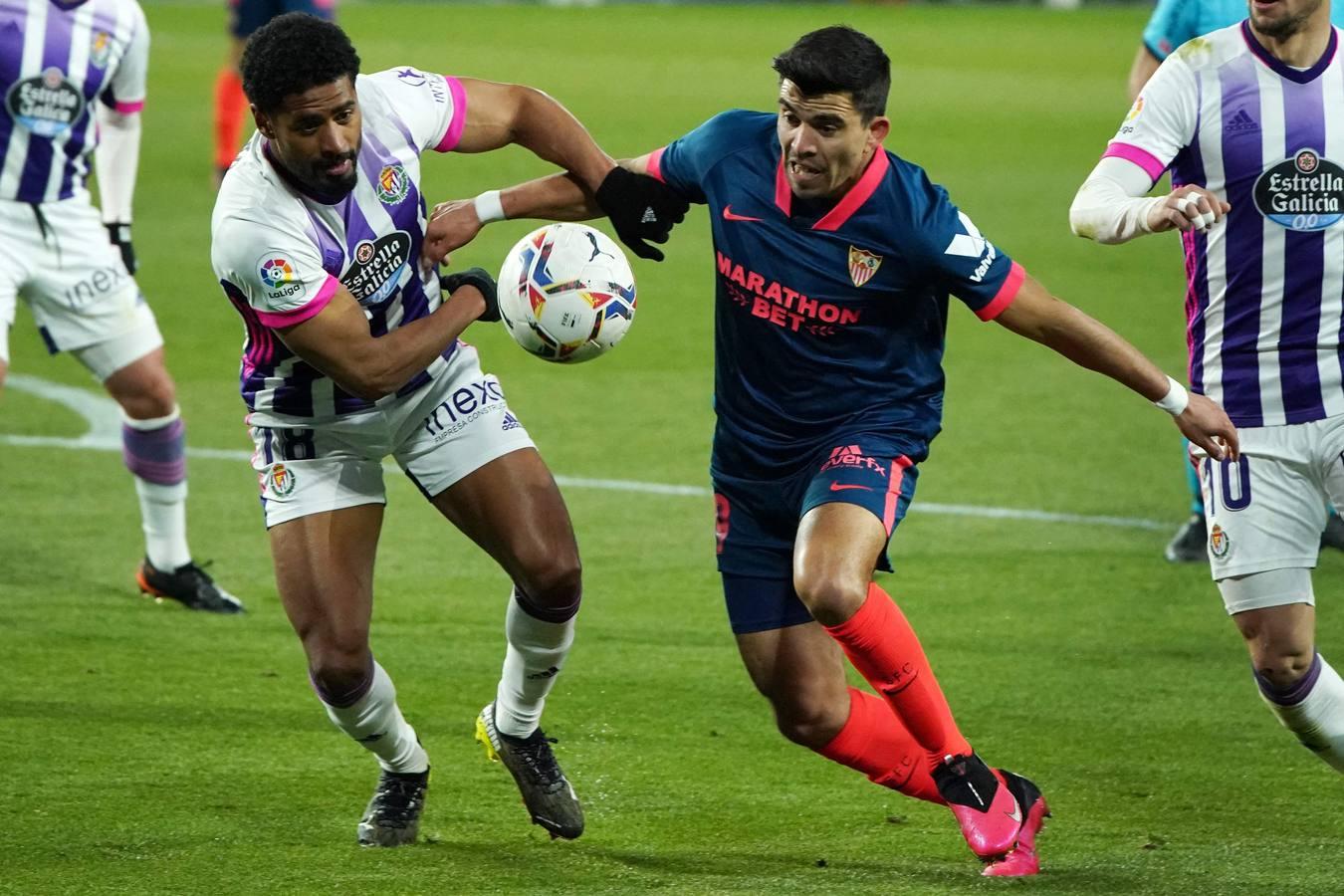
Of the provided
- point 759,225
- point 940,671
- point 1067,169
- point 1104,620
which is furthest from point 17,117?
point 1067,169

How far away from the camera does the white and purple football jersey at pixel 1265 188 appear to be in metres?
4.88

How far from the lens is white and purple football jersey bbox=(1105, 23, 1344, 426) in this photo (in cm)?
488

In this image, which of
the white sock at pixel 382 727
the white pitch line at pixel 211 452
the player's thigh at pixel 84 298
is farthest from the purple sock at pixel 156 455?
the white sock at pixel 382 727

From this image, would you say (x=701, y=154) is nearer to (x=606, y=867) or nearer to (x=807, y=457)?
(x=807, y=457)

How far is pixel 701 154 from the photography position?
5059 millimetres

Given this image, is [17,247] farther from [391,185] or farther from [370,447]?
[391,185]

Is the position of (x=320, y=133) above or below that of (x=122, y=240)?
above

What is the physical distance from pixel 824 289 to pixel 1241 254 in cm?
108

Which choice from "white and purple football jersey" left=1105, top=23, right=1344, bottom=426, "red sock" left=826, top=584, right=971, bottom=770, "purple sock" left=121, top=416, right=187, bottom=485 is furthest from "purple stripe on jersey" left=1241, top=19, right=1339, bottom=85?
"purple sock" left=121, top=416, right=187, bottom=485

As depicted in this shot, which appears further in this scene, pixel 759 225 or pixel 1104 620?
pixel 1104 620

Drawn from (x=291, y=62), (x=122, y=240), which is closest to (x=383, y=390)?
(x=291, y=62)

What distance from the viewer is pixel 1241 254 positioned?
4.96 m

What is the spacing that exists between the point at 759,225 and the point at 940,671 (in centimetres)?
227

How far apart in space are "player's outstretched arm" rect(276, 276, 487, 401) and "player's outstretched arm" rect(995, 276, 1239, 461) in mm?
1372
